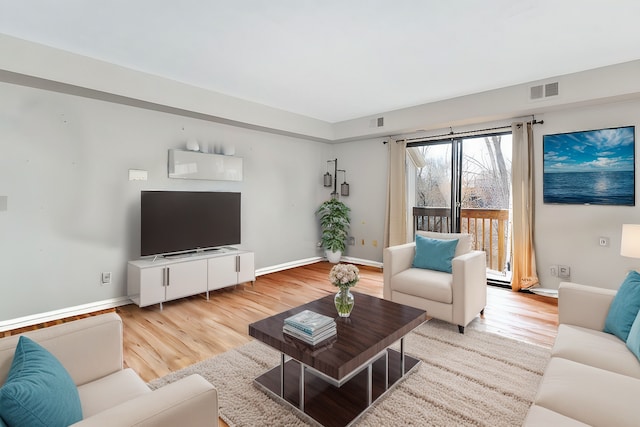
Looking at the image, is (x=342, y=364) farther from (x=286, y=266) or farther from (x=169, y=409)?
(x=286, y=266)

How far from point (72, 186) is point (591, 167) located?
5.82 meters

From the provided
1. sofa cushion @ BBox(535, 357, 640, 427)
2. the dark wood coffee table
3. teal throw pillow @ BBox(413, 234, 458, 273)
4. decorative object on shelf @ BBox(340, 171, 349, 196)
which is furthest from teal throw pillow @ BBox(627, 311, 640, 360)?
decorative object on shelf @ BBox(340, 171, 349, 196)

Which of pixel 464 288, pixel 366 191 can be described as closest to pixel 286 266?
pixel 366 191

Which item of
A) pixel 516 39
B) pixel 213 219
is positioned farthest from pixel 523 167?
pixel 213 219

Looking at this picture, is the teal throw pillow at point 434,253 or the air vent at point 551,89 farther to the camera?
the air vent at point 551,89

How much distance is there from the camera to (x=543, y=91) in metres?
3.75

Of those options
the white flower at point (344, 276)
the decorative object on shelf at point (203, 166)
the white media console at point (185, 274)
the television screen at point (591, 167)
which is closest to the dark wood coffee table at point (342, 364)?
the white flower at point (344, 276)

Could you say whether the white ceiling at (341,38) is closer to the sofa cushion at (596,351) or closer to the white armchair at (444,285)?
the white armchair at (444,285)

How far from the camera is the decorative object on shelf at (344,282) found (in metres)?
2.21

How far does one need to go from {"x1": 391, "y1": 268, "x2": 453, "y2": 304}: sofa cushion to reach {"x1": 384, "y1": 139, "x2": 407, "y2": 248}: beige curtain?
6.40 ft

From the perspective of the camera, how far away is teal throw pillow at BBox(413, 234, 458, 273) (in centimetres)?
341

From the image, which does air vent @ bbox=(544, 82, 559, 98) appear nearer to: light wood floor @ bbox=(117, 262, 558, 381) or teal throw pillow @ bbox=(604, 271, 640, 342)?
light wood floor @ bbox=(117, 262, 558, 381)

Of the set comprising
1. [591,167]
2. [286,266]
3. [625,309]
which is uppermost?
[591,167]

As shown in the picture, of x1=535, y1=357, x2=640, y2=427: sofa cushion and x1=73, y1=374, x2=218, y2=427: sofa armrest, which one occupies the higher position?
x1=73, y1=374, x2=218, y2=427: sofa armrest
